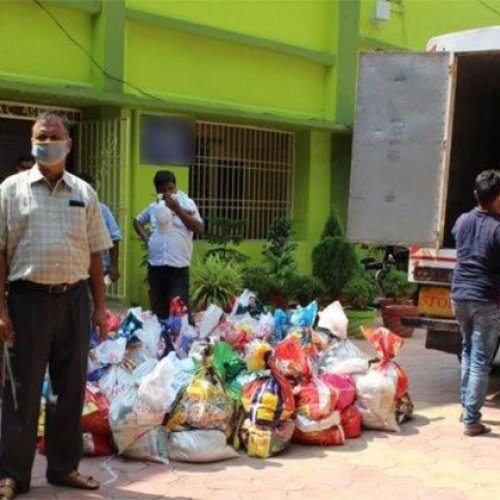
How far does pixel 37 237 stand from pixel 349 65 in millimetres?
9721

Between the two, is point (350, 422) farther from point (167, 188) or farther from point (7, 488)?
point (167, 188)

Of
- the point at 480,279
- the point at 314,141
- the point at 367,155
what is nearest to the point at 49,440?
the point at 480,279

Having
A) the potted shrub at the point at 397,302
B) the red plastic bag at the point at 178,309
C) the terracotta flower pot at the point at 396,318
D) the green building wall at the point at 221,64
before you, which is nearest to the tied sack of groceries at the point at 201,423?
the red plastic bag at the point at 178,309

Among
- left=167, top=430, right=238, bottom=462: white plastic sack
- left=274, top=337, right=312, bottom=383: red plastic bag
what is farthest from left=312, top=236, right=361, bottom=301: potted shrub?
left=167, top=430, right=238, bottom=462: white plastic sack

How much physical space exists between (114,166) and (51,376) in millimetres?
6123

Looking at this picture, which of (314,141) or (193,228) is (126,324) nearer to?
(193,228)

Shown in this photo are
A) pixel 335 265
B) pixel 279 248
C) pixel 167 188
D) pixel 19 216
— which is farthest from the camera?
pixel 279 248

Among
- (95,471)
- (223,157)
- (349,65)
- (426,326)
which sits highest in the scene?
(349,65)

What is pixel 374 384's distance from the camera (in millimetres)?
5469

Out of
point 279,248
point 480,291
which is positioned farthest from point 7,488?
point 279,248

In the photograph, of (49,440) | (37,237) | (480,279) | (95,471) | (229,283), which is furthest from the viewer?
(229,283)

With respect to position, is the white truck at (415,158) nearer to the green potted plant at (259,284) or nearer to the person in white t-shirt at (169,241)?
the person in white t-shirt at (169,241)

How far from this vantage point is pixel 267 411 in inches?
192

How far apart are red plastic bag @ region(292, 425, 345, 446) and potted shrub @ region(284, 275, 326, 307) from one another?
4796 mm
